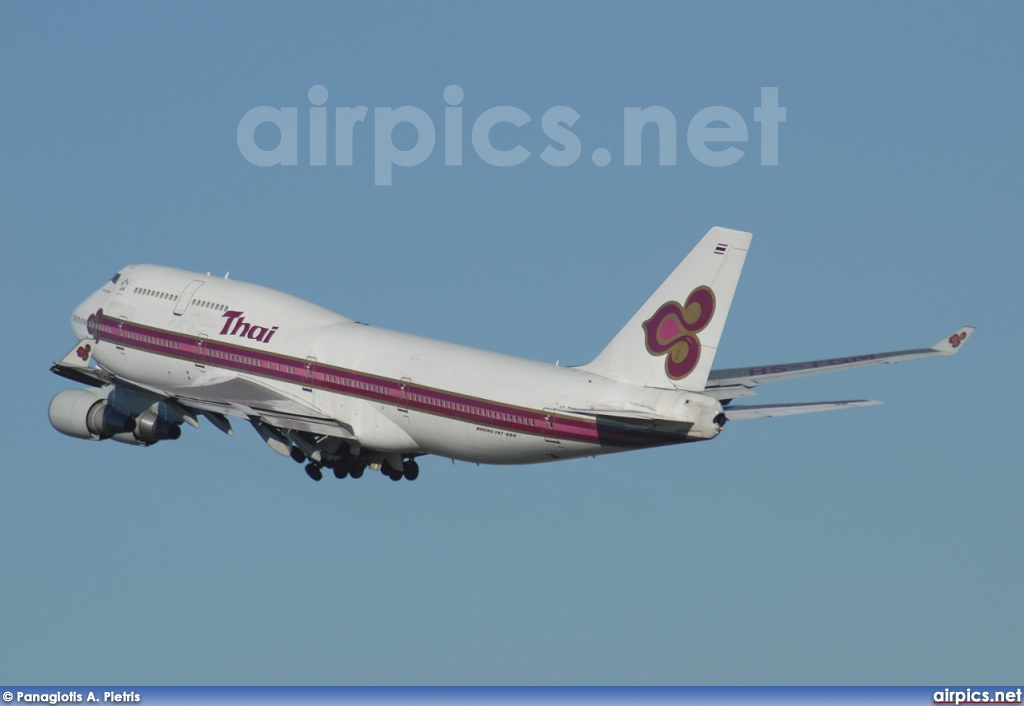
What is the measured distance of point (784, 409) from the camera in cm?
6712

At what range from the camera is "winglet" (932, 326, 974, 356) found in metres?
73.9

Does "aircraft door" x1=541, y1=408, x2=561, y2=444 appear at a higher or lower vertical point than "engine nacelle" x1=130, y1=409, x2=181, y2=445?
lower

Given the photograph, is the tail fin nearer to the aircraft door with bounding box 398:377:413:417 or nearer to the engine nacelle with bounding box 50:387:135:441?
the aircraft door with bounding box 398:377:413:417

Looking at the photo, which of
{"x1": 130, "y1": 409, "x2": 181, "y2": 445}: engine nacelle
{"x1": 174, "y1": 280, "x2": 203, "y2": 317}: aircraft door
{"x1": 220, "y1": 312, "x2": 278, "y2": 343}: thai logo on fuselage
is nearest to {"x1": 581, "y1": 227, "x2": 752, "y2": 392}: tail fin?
{"x1": 220, "y1": 312, "x2": 278, "y2": 343}: thai logo on fuselage

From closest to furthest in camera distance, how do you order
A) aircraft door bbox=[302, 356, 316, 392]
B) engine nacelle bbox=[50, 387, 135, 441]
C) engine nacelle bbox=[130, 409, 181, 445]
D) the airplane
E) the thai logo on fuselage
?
the airplane < aircraft door bbox=[302, 356, 316, 392] < the thai logo on fuselage < engine nacelle bbox=[130, 409, 181, 445] < engine nacelle bbox=[50, 387, 135, 441]

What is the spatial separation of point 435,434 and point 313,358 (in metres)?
6.45

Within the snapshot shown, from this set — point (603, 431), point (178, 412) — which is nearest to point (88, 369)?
point (178, 412)

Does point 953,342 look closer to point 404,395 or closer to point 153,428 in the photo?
point 404,395

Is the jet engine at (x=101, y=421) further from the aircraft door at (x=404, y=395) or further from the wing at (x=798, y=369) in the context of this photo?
the wing at (x=798, y=369)

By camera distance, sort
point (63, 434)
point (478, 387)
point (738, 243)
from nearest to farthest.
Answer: point (738, 243) → point (478, 387) → point (63, 434)

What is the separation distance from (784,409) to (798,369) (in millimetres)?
10578

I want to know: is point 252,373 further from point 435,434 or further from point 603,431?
point 603,431

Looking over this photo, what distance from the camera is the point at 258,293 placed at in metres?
83.0

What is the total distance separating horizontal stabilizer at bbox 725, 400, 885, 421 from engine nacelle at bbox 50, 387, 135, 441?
24638 millimetres
